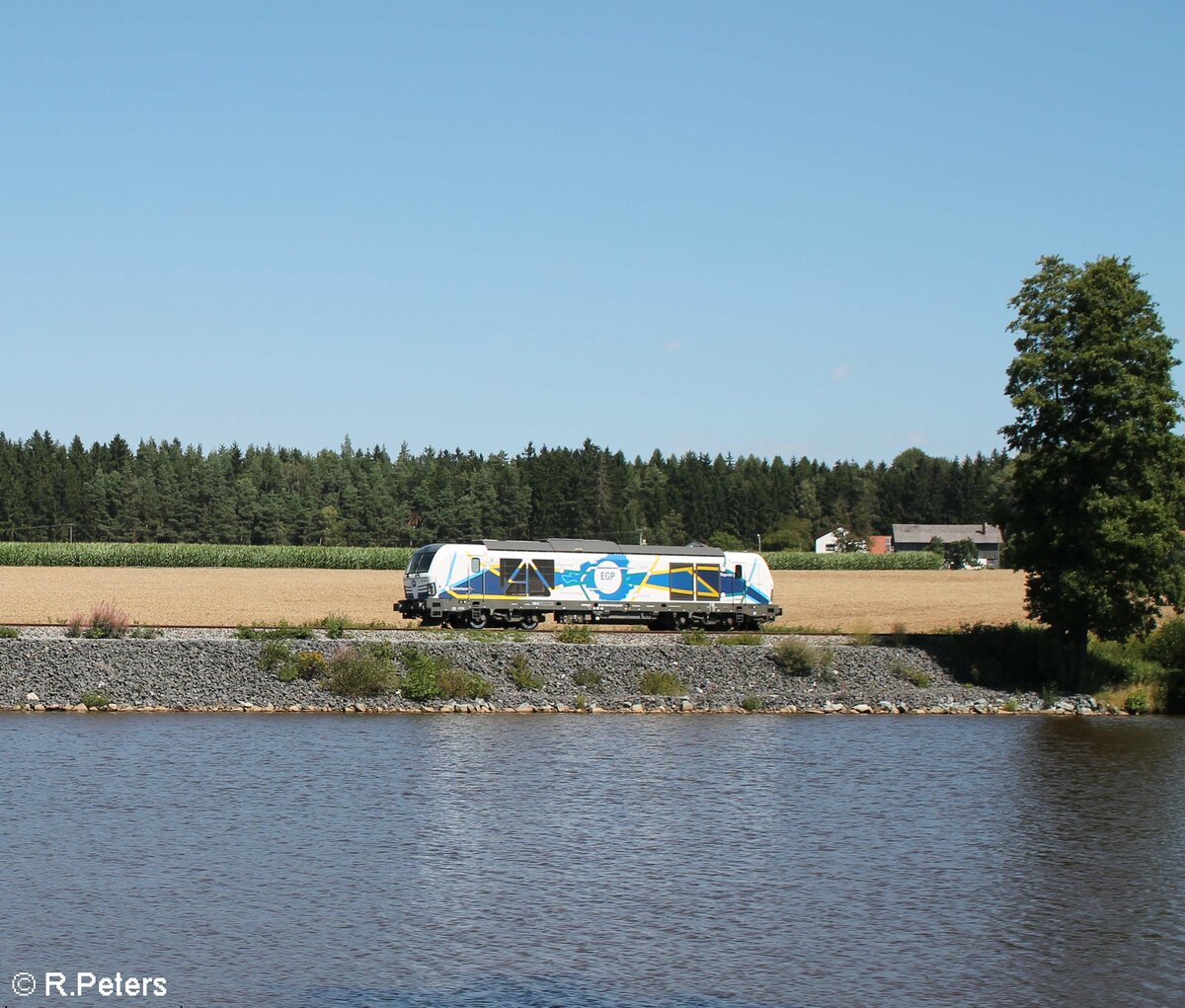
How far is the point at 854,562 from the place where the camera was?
12412 centimetres

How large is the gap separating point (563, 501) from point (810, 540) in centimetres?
3815

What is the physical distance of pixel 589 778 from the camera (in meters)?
28.5

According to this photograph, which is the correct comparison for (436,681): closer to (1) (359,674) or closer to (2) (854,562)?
(1) (359,674)

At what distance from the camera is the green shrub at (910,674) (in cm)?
4431

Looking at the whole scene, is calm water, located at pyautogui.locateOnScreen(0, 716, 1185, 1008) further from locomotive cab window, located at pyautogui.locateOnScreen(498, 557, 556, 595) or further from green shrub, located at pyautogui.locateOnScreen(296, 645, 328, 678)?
locomotive cab window, located at pyautogui.locateOnScreen(498, 557, 556, 595)

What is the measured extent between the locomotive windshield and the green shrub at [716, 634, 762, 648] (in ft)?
37.4

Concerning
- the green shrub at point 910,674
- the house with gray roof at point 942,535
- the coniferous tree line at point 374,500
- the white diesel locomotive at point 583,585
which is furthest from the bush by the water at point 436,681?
the house with gray roof at point 942,535

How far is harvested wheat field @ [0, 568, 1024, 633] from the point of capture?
198 ft

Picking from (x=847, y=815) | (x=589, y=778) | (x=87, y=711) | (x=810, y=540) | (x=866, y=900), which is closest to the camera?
(x=866, y=900)

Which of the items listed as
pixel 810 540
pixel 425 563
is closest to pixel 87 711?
pixel 425 563

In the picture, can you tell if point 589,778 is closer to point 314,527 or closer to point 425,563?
point 425,563

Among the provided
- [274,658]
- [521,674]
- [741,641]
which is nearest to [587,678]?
[521,674]

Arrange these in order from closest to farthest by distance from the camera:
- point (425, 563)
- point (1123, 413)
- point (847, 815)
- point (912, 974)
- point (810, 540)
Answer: point (912, 974) < point (847, 815) < point (1123, 413) < point (425, 563) < point (810, 540)

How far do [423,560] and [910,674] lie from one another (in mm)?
18364
